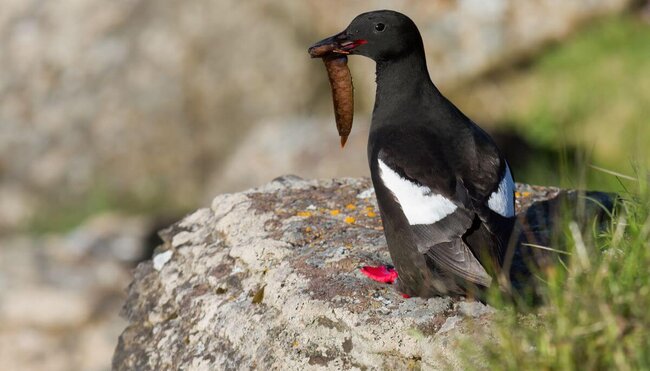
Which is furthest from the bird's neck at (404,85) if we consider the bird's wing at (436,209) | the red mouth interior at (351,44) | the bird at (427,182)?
the bird's wing at (436,209)

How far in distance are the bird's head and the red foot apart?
120cm

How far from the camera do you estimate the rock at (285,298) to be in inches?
188

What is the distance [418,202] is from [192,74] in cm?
757

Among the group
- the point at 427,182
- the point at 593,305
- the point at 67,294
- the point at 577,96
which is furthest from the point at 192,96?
the point at 593,305

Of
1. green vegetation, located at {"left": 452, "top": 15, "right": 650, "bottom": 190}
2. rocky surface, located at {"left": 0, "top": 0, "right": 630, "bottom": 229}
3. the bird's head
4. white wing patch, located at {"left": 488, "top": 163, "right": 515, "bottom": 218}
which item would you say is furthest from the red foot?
rocky surface, located at {"left": 0, "top": 0, "right": 630, "bottom": 229}

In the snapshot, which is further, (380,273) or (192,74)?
(192,74)

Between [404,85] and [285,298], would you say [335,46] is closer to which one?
[404,85]

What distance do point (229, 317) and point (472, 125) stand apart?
165cm

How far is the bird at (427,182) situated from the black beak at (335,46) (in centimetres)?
1

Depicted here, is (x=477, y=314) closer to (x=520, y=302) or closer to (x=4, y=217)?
(x=520, y=302)

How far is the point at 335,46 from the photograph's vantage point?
5758 millimetres

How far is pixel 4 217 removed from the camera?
41.7 feet

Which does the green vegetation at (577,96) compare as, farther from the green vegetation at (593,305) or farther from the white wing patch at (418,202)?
the white wing patch at (418,202)

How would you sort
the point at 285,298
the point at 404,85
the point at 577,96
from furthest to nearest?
the point at 577,96 → the point at 404,85 → the point at 285,298
